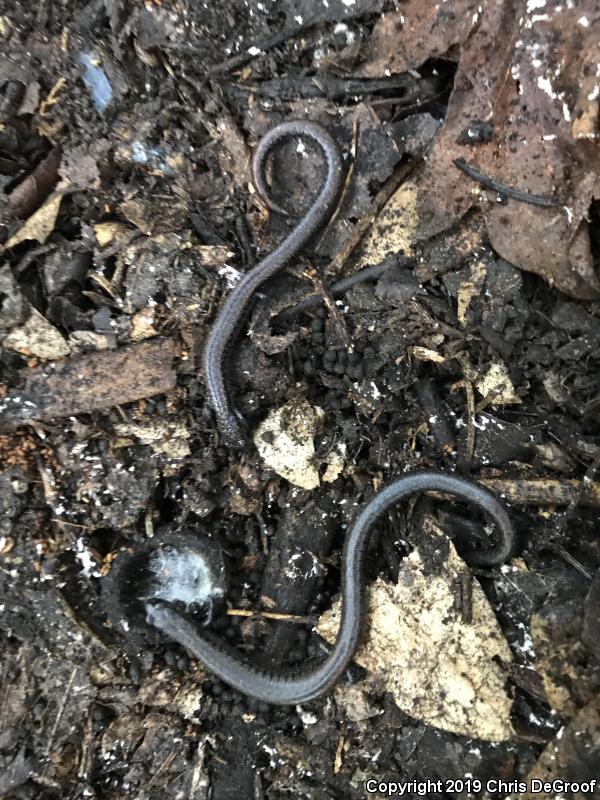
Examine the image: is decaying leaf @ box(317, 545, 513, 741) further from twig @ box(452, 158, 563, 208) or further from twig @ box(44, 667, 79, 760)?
twig @ box(452, 158, 563, 208)

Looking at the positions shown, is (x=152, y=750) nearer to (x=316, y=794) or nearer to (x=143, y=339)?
(x=316, y=794)

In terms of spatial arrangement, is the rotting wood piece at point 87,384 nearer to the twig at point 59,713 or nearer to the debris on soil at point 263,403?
the debris on soil at point 263,403

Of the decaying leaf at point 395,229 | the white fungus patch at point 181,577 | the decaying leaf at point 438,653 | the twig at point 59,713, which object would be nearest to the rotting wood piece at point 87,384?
the white fungus patch at point 181,577

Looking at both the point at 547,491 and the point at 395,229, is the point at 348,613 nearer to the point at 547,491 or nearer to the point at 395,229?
the point at 547,491

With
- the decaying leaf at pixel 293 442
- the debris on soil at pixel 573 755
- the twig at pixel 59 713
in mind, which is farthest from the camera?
the twig at pixel 59 713

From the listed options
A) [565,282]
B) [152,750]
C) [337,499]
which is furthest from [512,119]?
[152,750]
